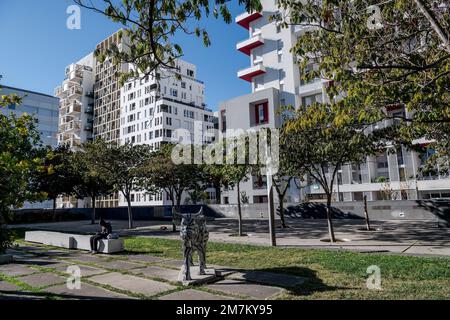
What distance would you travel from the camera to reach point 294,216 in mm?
28625

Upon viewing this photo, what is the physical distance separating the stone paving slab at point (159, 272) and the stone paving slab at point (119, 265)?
0.52m

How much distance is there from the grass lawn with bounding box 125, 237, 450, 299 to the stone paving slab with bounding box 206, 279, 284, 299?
0.38 m

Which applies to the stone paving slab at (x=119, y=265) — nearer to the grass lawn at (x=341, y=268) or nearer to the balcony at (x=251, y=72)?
the grass lawn at (x=341, y=268)

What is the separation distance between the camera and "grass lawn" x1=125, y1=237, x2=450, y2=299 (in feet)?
19.9

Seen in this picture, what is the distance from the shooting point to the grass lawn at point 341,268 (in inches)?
239

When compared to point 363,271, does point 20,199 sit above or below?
above

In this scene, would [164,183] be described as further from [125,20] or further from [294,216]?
[125,20]

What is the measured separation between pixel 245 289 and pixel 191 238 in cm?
171

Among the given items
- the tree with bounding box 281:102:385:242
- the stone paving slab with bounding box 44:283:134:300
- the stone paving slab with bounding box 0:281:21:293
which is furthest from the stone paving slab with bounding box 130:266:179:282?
the tree with bounding box 281:102:385:242

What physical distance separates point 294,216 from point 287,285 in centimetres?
2255

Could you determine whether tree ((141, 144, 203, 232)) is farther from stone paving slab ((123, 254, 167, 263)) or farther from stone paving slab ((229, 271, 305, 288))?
stone paving slab ((229, 271, 305, 288))

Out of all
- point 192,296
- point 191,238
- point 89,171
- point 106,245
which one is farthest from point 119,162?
point 192,296

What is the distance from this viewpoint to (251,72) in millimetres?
44000
